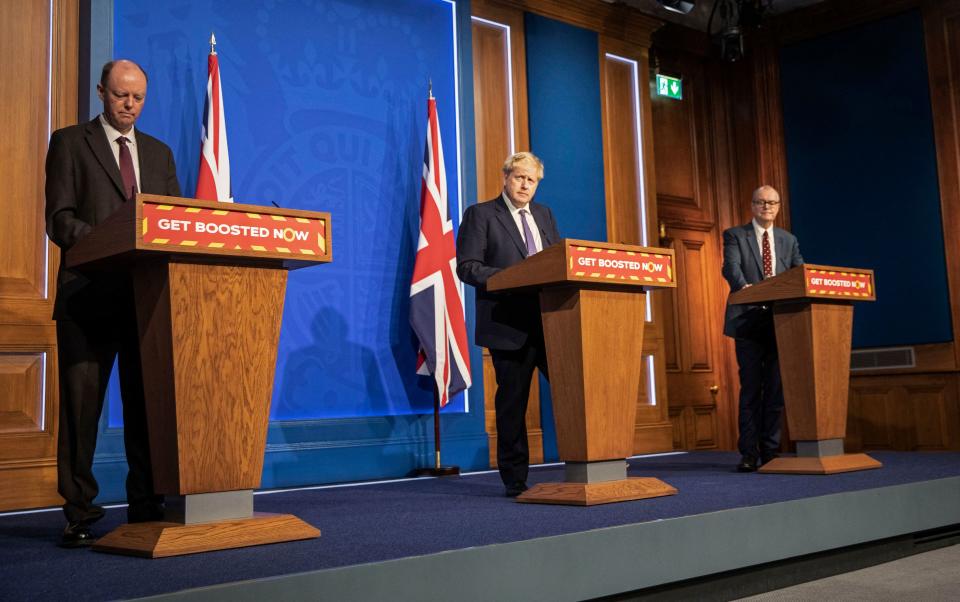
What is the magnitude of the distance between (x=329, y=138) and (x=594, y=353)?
2.41 meters

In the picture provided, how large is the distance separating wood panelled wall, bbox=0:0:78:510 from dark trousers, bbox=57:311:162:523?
155 cm

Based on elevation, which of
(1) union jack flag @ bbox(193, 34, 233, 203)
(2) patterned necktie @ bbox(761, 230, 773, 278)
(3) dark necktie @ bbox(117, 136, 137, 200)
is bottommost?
(2) patterned necktie @ bbox(761, 230, 773, 278)

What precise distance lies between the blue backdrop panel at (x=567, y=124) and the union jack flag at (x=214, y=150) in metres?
2.22

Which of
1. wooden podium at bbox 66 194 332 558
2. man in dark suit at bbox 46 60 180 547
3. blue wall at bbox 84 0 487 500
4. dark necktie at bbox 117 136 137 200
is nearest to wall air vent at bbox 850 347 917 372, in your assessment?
blue wall at bbox 84 0 487 500

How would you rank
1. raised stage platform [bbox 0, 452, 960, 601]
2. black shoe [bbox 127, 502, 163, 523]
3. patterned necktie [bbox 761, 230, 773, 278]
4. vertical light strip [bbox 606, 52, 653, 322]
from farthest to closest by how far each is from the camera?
vertical light strip [bbox 606, 52, 653, 322], patterned necktie [bbox 761, 230, 773, 278], black shoe [bbox 127, 502, 163, 523], raised stage platform [bbox 0, 452, 960, 601]

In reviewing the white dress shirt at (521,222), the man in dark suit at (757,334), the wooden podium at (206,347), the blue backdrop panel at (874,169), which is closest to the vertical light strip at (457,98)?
the man in dark suit at (757,334)

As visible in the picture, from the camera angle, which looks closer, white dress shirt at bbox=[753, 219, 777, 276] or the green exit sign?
white dress shirt at bbox=[753, 219, 777, 276]

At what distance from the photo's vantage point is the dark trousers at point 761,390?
4.41m

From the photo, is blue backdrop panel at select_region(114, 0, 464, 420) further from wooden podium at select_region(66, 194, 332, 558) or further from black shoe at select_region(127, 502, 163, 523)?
wooden podium at select_region(66, 194, 332, 558)

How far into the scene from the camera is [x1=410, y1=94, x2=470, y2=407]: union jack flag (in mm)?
4844

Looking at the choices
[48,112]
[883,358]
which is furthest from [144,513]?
[883,358]

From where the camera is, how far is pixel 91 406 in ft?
8.36

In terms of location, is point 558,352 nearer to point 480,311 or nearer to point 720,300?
point 480,311

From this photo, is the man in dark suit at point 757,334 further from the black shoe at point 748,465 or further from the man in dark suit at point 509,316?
the man in dark suit at point 509,316
